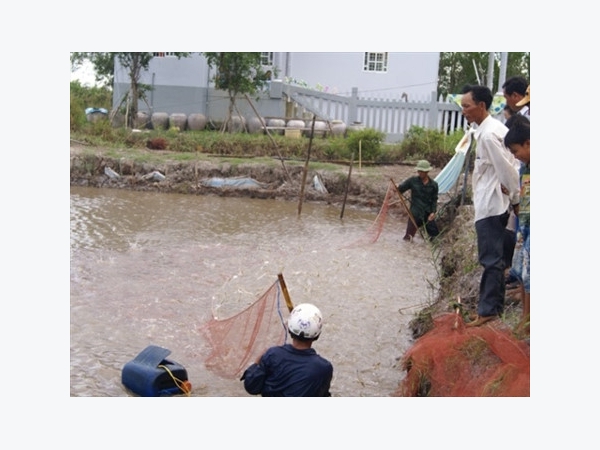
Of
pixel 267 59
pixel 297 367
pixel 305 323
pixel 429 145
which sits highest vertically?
pixel 267 59

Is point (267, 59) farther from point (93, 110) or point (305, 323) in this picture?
point (305, 323)

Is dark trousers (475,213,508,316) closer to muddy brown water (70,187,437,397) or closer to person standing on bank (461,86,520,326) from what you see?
person standing on bank (461,86,520,326)

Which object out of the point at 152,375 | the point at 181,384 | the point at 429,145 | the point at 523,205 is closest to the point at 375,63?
the point at 429,145

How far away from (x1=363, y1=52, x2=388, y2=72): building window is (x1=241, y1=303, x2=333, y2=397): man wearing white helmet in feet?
49.5

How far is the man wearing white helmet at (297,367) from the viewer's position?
137 inches

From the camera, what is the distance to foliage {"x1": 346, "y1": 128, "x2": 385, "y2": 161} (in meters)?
14.2

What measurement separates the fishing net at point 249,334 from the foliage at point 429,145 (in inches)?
391

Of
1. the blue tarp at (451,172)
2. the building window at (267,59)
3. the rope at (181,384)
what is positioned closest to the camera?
the rope at (181,384)

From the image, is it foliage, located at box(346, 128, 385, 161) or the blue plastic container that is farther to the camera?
foliage, located at box(346, 128, 385, 161)

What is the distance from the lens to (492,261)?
442 centimetres

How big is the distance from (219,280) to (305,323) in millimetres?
4287

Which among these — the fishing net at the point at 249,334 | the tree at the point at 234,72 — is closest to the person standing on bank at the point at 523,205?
the fishing net at the point at 249,334

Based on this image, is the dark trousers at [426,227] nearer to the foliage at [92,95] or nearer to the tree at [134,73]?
the tree at [134,73]

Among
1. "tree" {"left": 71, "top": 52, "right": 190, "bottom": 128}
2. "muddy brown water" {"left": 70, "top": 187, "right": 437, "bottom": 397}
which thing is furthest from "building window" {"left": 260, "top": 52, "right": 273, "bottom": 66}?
"muddy brown water" {"left": 70, "top": 187, "right": 437, "bottom": 397}
